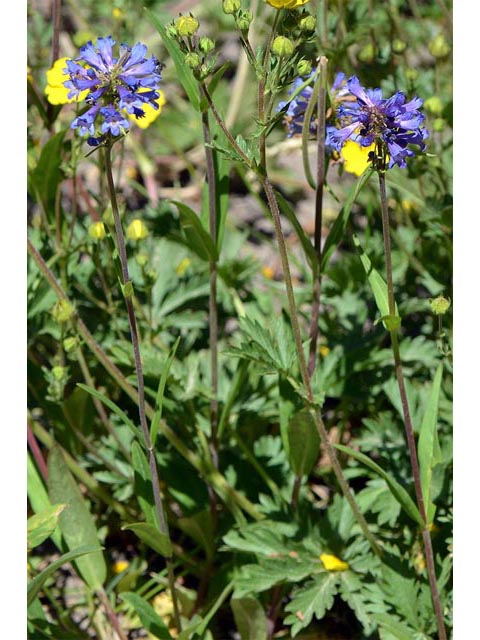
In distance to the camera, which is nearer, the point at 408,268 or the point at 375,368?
the point at 375,368

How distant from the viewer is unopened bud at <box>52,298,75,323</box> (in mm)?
1537

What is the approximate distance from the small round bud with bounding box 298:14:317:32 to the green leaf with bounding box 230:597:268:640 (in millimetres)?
983

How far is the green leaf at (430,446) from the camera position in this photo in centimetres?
140

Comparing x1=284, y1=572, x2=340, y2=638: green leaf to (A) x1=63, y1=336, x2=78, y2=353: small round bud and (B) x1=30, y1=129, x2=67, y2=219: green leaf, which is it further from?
(B) x1=30, y1=129, x2=67, y2=219: green leaf

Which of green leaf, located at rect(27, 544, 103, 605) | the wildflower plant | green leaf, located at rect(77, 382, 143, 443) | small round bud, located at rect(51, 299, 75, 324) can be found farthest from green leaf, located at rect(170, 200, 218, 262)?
green leaf, located at rect(27, 544, 103, 605)

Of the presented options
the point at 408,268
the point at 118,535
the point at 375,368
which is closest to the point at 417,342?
the point at 375,368

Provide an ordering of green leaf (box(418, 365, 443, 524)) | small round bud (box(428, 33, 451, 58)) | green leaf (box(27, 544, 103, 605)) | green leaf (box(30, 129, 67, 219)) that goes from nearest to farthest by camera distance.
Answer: green leaf (box(27, 544, 103, 605)) → green leaf (box(418, 365, 443, 524)) → green leaf (box(30, 129, 67, 219)) → small round bud (box(428, 33, 451, 58))

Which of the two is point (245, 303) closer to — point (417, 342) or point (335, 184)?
point (417, 342)

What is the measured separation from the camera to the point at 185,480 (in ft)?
5.79

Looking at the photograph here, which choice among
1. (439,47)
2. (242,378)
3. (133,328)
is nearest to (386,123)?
(133,328)

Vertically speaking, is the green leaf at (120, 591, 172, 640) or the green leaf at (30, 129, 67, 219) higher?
the green leaf at (30, 129, 67, 219)

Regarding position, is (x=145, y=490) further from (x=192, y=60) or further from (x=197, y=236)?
(x=192, y=60)

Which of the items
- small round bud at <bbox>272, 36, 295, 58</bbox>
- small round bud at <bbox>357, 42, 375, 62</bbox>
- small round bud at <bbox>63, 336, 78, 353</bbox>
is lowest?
small round bud at <bbox>63, 336, 78, 353</bbox>

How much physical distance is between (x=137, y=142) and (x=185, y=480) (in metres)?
1.45
